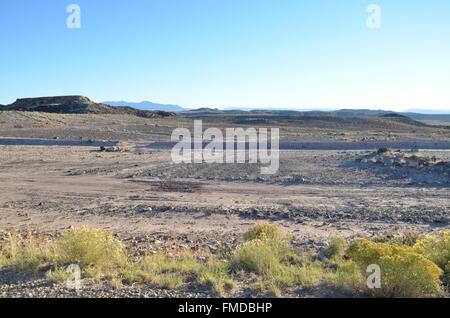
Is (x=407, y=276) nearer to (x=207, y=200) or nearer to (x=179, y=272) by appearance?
(x=179, y=272)

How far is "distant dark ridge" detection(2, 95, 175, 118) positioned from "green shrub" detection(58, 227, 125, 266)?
241ft

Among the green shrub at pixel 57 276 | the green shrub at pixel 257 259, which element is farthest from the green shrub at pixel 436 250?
the green shrub at pixel 57 276

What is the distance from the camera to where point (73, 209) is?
1205 cm

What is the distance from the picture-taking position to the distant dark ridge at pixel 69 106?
79.1 meters

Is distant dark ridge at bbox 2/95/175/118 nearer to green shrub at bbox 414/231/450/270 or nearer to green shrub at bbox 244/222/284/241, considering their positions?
green shrub at bbox 244/222/284/241

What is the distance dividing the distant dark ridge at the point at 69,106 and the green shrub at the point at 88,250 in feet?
241

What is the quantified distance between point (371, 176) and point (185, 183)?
322 inches

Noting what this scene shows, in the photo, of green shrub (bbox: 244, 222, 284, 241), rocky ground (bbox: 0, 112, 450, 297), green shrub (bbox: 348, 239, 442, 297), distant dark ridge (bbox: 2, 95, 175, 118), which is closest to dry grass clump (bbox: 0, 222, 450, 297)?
green shrub (bbox: 348, 239, 442, 297)

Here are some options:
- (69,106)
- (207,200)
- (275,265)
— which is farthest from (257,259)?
(69,106)

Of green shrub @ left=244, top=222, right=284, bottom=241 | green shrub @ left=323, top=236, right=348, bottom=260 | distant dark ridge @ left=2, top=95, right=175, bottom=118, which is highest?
distant dark ridge @ left=2, top=95, right=175, bottom=118

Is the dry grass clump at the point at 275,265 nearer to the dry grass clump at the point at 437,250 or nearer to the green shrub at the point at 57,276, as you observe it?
the dry grass clump at the point at 437,250

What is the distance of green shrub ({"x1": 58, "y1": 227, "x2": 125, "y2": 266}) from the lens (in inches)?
268
